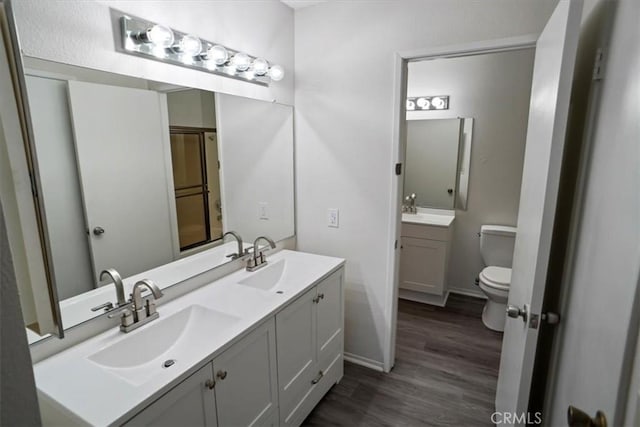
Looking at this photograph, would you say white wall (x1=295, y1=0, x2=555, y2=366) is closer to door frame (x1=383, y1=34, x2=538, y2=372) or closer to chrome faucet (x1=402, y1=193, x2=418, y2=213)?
door frame (x1=383, y1=34, x2=538, y2=372)

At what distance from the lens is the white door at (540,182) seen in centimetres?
101

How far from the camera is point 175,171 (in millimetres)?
1628

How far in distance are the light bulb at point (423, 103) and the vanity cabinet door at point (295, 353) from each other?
2.49 metres

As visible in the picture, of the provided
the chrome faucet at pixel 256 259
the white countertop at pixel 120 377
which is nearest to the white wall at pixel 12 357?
the white countertop at pixel 120 377

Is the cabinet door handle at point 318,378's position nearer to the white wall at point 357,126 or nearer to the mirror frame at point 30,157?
the white wall at point 357,126

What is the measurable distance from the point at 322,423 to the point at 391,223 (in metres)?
1.25

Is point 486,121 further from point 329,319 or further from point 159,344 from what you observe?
point 159,344

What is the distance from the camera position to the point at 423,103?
3.44 meters

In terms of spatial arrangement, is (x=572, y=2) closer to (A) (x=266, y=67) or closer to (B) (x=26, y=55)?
(A) (x=266, y=67)

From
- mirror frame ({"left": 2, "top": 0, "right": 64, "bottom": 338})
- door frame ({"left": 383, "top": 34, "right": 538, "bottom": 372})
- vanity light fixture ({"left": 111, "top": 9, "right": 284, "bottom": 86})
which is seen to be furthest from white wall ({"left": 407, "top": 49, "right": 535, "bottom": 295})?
mirror frame ({"left": 2, "top": 0, "right": 64, "bottom": 338})

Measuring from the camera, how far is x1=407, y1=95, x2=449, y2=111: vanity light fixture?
3334 mm

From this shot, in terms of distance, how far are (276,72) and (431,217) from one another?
221cm

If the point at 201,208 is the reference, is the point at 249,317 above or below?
below

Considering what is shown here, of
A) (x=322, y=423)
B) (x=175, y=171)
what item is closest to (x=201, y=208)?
(x=175, y=171)
